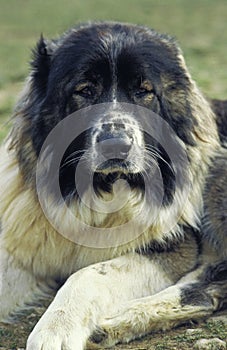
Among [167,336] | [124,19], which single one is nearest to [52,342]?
[167,336]

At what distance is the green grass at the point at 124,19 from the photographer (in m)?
11.0

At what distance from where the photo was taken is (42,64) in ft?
15.9

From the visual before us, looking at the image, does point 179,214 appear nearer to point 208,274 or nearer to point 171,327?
point 208,274

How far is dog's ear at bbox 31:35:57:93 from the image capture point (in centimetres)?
484

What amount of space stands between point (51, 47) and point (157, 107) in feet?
2.65

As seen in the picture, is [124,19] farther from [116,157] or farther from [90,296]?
[90,296]

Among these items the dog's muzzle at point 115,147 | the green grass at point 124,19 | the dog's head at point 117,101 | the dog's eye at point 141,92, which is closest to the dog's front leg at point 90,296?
the dog's head at point 117,101

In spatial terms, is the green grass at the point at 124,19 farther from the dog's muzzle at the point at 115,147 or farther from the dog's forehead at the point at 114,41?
the dog's muzzle at the point at 115,147

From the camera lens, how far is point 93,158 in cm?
436

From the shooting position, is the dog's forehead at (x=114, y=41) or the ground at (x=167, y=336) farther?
the dog's forehead at (x=114, y=41)

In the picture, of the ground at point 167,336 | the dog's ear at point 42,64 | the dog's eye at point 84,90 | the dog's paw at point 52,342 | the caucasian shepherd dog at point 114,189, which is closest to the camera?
the dog's paw at point 52,342

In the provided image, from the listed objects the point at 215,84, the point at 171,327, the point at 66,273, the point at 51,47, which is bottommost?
the point at 171,327

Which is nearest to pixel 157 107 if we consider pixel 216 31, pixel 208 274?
pixel 208 274

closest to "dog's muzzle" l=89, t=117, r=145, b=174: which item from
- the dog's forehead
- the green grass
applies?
the dog's forehead
